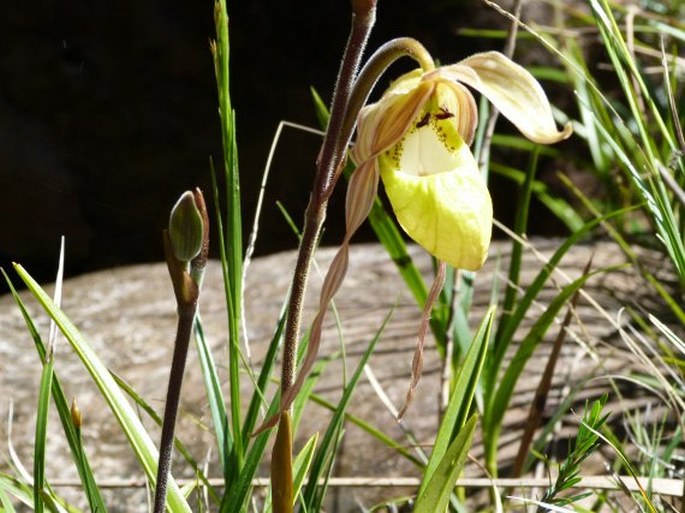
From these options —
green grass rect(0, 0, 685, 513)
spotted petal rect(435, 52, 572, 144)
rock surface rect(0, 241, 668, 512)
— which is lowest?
rock surface rect(0, 241, 668, 512)

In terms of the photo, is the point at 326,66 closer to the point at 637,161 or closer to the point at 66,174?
the point at 66,174

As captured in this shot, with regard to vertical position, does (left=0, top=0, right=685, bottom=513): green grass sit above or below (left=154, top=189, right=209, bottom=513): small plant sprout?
below

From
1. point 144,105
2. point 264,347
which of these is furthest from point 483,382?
point 144,105

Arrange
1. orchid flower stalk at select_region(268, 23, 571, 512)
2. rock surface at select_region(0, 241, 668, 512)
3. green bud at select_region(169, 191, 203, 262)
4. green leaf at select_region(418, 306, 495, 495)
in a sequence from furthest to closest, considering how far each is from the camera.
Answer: rock surface at select_region(0, 241, 668, 512)
green leaf at select_region(418, 306, 495, 495)
orchid flower stalk at select_region(268, 23, 571, 512)
green bud at select_region(169, 191, 203, 262)

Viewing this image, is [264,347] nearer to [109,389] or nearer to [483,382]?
[483,382]

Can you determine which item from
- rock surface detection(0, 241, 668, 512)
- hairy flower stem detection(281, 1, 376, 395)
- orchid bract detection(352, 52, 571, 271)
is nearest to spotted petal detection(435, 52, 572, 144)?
orchid bract detection(352, 52, 571, 271)

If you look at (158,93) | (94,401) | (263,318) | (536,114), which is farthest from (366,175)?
(158,93)

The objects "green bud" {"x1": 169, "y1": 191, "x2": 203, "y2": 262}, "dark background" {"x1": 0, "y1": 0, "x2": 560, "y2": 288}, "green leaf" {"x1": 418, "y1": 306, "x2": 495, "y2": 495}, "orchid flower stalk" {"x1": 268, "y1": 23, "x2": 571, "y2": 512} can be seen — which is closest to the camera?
"green bud" {"x1": 169, "y1": 191, "x2": 203, "y2": 262}

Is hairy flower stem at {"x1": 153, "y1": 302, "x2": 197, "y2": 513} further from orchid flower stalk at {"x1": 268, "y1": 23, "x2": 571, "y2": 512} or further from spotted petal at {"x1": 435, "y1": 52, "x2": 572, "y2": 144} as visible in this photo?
spotted petal at {"x1": 435, "y1": 52, "x2": 572, "y2": 144}
